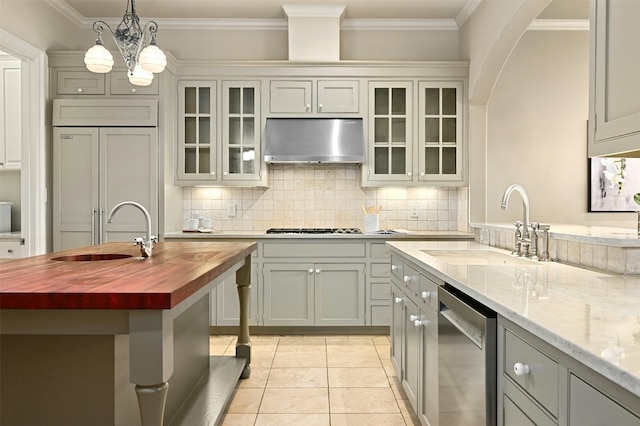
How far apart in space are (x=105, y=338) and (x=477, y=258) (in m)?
1.89

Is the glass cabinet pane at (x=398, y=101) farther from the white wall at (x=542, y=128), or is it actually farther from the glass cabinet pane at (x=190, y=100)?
the glass cabinet pane at (x=190, y=100)

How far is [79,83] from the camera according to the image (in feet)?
13.7

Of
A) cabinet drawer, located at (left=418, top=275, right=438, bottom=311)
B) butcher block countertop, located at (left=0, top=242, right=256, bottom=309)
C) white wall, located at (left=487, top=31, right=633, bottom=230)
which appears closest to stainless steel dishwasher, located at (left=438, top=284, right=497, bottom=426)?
cabinet drawer, located at (left=418, top=275, right=438, bottom=311)

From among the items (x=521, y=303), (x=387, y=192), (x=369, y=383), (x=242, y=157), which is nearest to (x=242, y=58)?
(x=242, y=157)

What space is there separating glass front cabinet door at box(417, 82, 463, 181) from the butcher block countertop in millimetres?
2583

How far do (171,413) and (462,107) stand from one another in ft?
11.8

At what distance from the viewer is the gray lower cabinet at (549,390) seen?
827 millimetres

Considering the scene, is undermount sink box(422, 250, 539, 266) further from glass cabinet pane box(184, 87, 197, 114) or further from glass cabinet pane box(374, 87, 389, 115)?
glass cabinet pane box(184, 87, 197, 114)

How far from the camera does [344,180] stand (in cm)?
485

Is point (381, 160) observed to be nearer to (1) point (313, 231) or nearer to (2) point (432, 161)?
(2) point (432, 161)

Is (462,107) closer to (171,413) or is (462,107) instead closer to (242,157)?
(242,157)

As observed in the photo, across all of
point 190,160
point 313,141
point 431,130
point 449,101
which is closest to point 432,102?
point 449,101

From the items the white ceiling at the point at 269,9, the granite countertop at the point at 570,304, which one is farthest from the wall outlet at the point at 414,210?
the granite countertop at the point at 570,304

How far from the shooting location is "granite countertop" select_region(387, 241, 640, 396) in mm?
842
